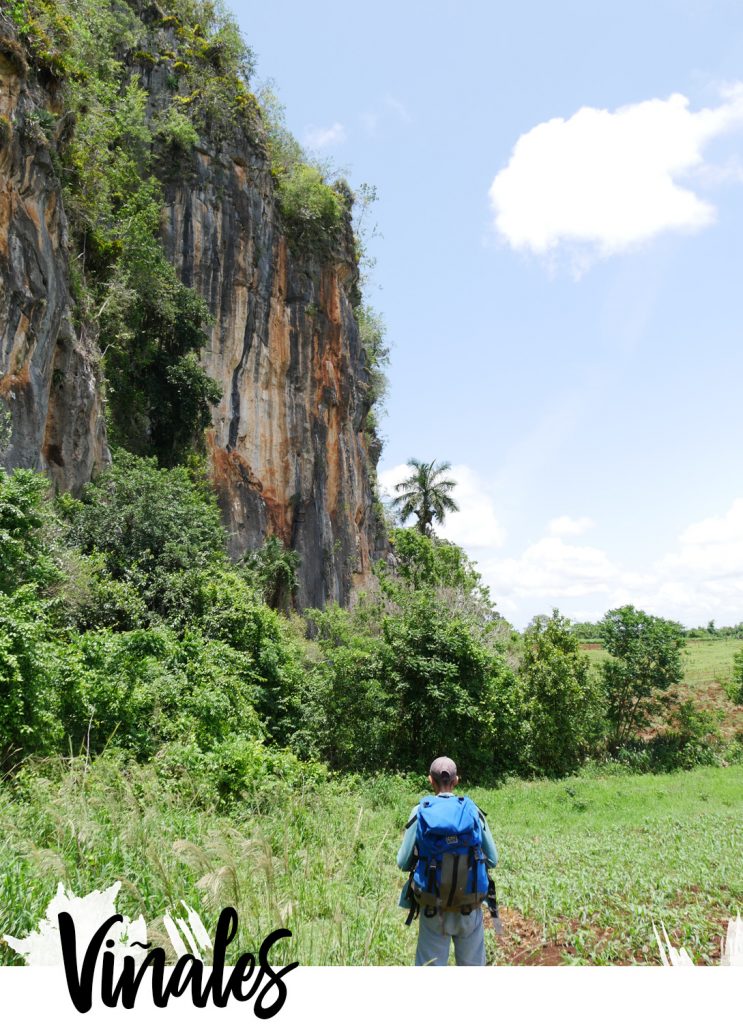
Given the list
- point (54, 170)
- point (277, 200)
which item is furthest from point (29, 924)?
point (277, 200)

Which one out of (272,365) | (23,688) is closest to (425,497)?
(272,365)

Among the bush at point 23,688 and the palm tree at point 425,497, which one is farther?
the palm tree at point 425,497

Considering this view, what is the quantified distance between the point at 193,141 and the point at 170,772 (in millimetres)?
27403

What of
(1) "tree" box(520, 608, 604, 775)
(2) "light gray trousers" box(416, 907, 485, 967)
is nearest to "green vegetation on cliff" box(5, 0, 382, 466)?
(1) "tree" box(520, 608, 604, 775)

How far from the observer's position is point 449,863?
143 inches

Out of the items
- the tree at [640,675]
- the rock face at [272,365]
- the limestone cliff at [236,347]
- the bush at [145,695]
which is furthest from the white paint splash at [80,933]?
the rock face at [272,365]

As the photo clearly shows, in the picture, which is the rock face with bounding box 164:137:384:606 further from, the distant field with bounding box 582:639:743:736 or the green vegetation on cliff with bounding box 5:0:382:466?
the distant field with bounding box 582:639:743:736

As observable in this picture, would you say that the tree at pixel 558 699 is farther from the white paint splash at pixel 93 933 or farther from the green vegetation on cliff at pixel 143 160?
the white paint splash at pixel 93 933

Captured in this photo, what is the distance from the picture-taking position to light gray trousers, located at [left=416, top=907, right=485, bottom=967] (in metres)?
3.72

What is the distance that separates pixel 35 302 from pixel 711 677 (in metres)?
31.6

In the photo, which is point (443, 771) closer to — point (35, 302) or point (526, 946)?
point (526, 946)

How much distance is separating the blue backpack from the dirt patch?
6.32ft

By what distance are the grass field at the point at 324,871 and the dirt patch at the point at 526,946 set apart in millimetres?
20

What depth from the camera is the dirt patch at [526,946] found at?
527 cm
